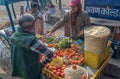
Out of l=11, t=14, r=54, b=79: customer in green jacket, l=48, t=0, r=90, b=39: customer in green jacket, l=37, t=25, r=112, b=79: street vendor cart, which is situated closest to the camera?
l=11, t=14, r=54, b=79: customer in green jacket

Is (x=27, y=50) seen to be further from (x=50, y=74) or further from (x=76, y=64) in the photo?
(x=76, y=64)

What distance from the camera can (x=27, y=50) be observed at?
3.33 m

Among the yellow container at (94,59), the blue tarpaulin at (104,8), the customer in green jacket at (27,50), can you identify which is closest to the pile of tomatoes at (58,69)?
the customer in green jacket at (27,50)

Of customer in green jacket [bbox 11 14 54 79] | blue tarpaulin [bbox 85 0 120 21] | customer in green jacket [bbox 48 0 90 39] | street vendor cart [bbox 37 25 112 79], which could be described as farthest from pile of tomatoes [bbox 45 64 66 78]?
blue tarpaulin [bbox 85 0 120 21]

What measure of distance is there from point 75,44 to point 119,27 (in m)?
1.77

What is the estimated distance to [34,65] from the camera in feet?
11.5

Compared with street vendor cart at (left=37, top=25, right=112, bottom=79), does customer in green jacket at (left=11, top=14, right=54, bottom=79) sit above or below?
above

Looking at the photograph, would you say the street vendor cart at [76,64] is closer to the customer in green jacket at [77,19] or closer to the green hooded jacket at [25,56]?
the green hooded jacket at [25,56]

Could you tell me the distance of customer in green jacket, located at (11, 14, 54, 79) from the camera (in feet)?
10.5

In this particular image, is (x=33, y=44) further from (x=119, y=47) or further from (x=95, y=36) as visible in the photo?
(x=119, y=47)

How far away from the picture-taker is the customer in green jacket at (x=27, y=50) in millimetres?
3186

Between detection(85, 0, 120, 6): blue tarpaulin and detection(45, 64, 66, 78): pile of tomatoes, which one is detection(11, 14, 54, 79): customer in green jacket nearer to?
detection(45, 64, 66, 78): pile of tomatoes

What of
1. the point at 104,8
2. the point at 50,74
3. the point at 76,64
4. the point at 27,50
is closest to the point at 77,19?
the point at 76,64

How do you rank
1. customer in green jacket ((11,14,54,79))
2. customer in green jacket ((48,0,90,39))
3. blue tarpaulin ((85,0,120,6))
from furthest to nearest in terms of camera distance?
blue tarpaulin ((85,0,120,6)) < customer in green jacket ((48,0,90,39)) < customer in green jacket ((11,14,54,79))
